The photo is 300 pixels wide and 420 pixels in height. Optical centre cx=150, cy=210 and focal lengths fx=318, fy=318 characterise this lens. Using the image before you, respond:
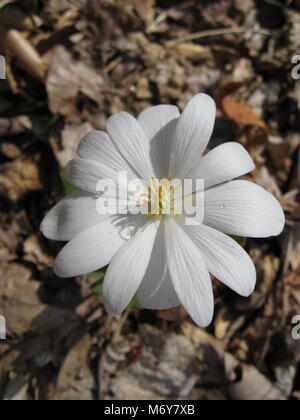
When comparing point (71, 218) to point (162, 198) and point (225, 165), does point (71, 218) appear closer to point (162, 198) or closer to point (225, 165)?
point (162, 198)

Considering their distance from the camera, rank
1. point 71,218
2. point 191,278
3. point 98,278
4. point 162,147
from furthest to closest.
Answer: point 98,278, point 162,147, point 71,218, point 191,278

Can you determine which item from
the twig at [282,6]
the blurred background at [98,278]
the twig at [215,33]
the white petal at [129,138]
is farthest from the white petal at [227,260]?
the twig at [282,6]

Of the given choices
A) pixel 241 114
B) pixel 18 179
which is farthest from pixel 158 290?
pixel 241 114

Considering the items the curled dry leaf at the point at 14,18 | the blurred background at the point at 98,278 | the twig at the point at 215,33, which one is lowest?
the blurred background at the point at 98,278

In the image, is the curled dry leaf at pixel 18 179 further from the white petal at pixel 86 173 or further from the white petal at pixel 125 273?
the white petal at pixel 125 273

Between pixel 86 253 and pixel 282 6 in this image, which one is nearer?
pixel 86 253
